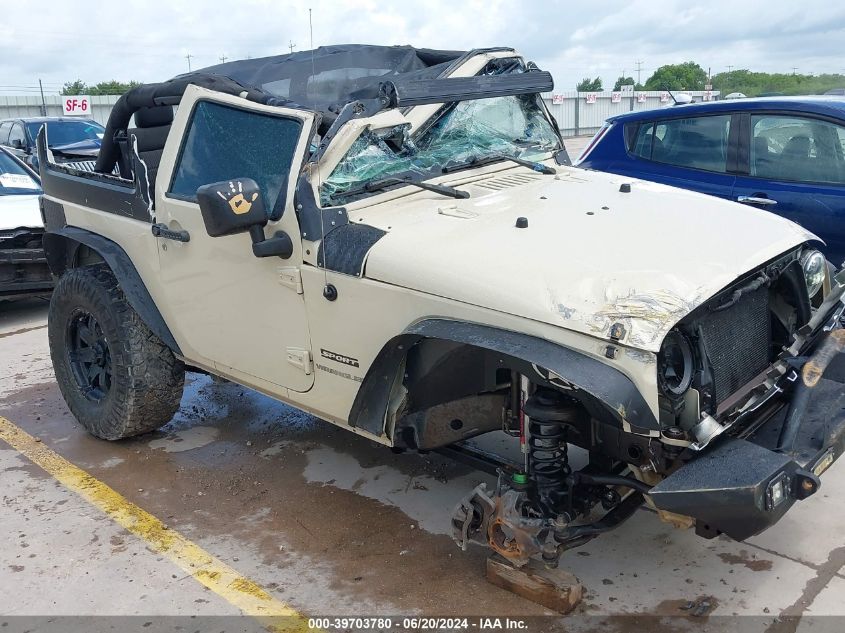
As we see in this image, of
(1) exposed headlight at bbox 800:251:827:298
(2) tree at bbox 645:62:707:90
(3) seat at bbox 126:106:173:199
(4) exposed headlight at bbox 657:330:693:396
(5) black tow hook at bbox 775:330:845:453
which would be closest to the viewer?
(4) exposed headlight at bbox 657:330:693:396

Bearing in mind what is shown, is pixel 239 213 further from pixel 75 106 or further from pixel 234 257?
pixel 75 106

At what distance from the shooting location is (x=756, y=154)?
612 cm

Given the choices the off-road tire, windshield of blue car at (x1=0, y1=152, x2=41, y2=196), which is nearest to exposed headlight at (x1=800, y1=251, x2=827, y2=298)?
the off-road tire

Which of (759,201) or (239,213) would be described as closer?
(239,213)

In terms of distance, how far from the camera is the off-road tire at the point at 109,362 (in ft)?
15.2

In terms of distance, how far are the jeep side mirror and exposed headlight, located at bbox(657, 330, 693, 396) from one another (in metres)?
1.64

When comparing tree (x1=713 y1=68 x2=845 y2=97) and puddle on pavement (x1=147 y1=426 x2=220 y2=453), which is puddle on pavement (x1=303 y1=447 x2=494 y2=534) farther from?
tree (x1=713 y1=68 x2=845 y2=97)

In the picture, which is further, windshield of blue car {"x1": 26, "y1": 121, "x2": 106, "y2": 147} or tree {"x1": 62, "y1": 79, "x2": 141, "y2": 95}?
tree {"x1": 62, "y1": 79, "x2": 141, "y2": 95}

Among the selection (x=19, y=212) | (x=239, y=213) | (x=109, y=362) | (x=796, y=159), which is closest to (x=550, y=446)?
(x=239, y=213)

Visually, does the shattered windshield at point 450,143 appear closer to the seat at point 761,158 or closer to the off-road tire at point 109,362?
the off-road tire at point 109,362

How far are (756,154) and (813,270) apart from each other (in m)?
2.68

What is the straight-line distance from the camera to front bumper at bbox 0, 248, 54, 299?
A: 24.7ft

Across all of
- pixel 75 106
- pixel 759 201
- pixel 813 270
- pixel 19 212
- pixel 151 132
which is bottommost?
pixel 813 270

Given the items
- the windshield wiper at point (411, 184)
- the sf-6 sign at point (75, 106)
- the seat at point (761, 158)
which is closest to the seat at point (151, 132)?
the windshield wiper at point (411, 184)
